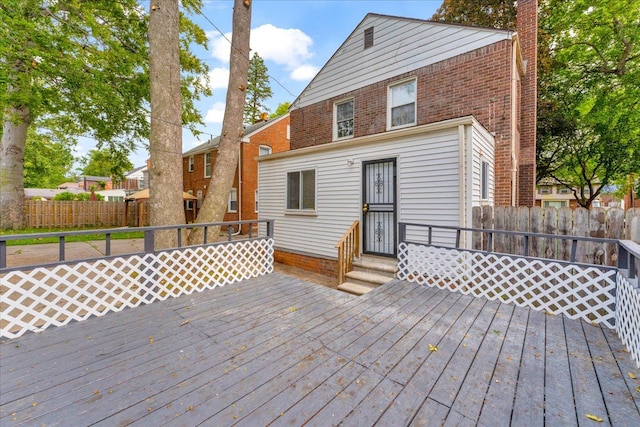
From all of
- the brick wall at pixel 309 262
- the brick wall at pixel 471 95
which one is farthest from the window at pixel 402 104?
the brick wall at pixel 309 262

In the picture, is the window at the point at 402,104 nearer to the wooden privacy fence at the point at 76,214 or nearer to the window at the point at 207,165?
the window at the point at 207,165

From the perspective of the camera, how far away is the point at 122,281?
3.65 meters

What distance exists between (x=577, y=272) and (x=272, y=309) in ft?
13.8

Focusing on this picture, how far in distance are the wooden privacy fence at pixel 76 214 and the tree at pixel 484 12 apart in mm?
18501

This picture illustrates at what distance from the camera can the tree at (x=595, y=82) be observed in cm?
1055

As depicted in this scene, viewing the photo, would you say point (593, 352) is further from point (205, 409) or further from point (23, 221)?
point (23, 221)

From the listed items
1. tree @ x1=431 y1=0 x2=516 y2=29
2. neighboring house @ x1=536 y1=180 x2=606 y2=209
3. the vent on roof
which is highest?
tree @ x1=431 y1=0 x2=516 y2=29

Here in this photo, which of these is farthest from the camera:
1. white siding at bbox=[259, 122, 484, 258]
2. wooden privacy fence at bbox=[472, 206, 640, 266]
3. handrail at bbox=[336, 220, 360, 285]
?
handrail at bbox=[336, 220, 360, 285]

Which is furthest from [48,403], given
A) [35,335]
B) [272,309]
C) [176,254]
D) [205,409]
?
[176,254]

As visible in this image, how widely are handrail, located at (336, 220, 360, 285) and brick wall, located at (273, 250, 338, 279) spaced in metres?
1.07

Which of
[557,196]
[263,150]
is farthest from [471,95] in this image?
[557,196]

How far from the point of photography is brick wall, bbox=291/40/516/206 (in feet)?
20.2

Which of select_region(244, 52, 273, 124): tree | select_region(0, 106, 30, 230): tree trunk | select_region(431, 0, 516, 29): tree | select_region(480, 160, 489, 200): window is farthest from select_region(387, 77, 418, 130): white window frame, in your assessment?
select_region(244, 52, 273, 124): tree

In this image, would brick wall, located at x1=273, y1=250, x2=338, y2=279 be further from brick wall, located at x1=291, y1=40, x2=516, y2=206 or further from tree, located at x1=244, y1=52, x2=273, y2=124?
tree, located at x1=244, y1=52, x2=273, y2=124
